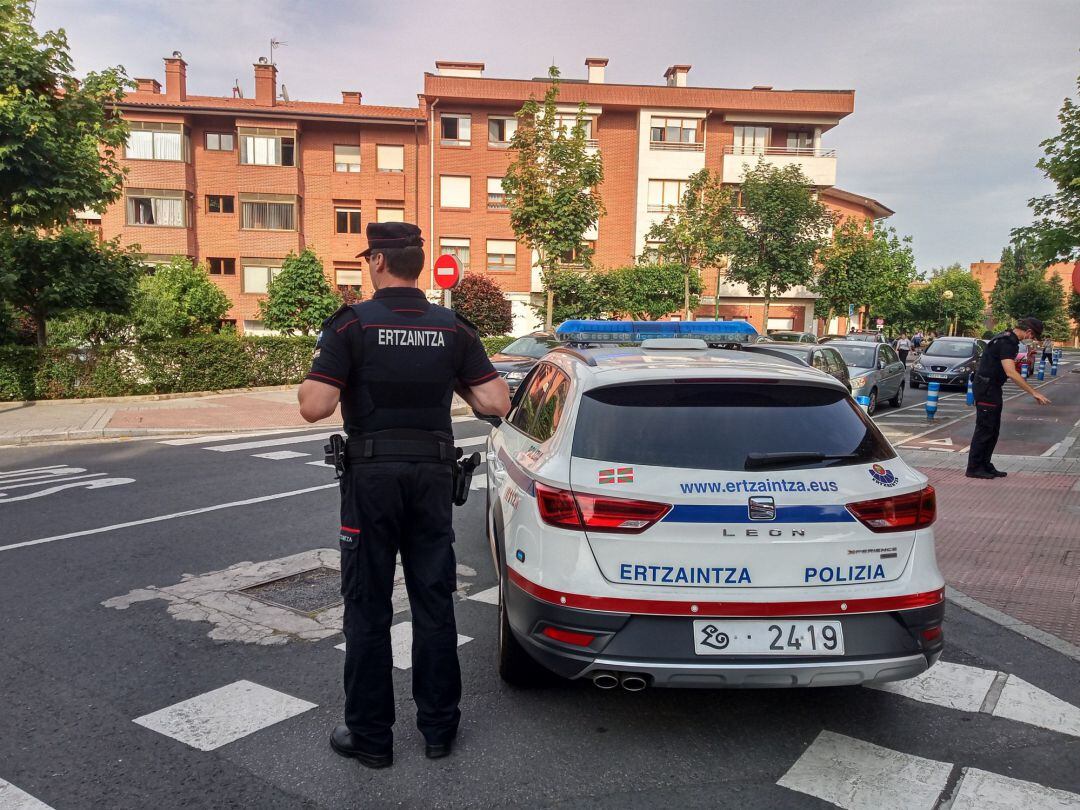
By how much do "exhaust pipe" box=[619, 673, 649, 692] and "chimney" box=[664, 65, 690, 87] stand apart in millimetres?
46055

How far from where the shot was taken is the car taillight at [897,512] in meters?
3.34

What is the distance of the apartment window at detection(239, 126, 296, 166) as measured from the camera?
1572 inches

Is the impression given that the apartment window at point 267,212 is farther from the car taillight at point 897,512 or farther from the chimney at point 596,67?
the car taillight at point 897,512

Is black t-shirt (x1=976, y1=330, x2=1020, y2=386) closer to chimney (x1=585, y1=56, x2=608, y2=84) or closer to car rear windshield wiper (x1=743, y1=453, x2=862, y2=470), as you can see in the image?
car rear windshield wiper (x1=743, y1=453, x2=862, y2=470)

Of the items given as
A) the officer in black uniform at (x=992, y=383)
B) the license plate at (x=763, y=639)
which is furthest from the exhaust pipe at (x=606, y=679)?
the officer in black uniform at (x=992, y=383)

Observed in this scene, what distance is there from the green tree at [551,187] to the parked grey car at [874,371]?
7.66 metres

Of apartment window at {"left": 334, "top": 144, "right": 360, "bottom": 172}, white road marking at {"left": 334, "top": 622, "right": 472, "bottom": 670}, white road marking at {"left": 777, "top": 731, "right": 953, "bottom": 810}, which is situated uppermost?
apartment window at {"left": 334, "top": 144, "right": 360, "bottom": 172}

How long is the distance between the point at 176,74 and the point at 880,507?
151 ft

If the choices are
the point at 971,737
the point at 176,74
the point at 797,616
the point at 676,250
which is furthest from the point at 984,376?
the point at 176,74

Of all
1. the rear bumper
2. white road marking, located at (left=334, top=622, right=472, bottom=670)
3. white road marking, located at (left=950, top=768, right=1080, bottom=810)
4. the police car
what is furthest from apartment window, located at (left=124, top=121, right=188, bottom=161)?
white road marking, located at (left=950, top=768, right=1080, bottom=810)

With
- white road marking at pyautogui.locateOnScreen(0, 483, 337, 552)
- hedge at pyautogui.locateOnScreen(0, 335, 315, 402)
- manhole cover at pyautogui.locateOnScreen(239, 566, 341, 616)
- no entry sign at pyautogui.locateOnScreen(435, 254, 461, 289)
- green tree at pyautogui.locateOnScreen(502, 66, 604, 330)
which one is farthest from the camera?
green tree at pyautogui.locateOnScreen(502, 66, 604, 330)

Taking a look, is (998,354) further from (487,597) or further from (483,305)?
(483,305)

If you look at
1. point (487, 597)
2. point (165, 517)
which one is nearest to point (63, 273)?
point (165, 517)

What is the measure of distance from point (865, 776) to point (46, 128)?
15373mm
